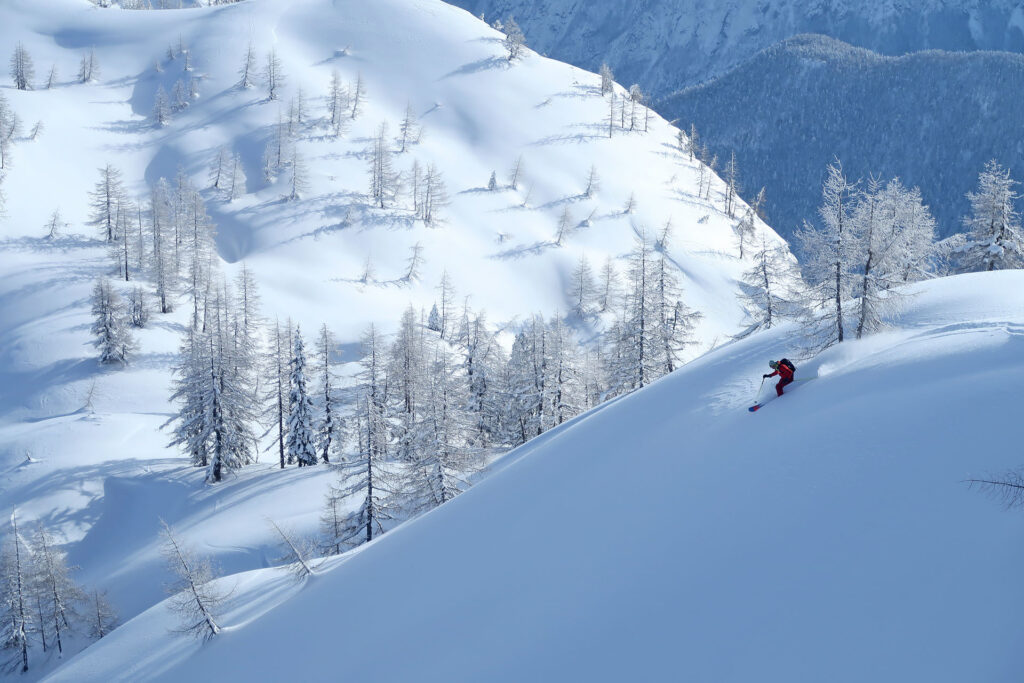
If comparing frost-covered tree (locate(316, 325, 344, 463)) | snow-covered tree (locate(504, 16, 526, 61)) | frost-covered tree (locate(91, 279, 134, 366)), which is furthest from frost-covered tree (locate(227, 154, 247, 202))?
snow-covered tree (locate(504, 16, 526, 61))

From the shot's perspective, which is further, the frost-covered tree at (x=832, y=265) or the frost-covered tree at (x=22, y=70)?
the frost-covered tree at (x=22, y=70)

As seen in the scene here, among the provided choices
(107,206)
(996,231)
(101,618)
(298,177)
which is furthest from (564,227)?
(101,618)

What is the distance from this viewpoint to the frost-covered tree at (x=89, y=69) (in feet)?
402

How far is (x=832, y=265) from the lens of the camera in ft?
68.4

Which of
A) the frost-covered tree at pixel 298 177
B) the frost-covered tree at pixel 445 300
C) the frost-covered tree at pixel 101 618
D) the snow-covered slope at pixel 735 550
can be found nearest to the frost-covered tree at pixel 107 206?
the frost-covered tree at pixel 298 177

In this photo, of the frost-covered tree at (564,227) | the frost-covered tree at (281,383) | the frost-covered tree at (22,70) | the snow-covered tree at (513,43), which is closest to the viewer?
the frost-covered tree at (281,383)

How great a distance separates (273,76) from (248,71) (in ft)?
21.5

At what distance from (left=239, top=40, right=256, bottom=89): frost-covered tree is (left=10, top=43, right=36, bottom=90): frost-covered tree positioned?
35.1 meters

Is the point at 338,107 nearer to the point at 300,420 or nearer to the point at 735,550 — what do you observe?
the point at 300,420

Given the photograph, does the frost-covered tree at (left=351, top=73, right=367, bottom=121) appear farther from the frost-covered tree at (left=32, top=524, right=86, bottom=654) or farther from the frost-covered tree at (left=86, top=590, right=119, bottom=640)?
the frost-covered tree at (left=86, top=590, right=119, bottom=640)

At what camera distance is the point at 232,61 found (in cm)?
12825

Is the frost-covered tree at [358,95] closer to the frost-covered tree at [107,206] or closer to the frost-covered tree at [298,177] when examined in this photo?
the frost-covered tree at [298,177]

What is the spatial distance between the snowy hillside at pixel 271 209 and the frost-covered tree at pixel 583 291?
6.30ft

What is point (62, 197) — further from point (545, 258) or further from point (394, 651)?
point (394, 651)
